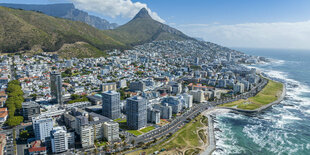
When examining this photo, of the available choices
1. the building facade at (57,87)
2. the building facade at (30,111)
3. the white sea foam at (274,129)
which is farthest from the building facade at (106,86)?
the white sea foam at (274,129)

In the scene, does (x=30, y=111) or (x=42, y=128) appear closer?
(x=42, y=128)

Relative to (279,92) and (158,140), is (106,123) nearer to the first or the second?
(158,140)

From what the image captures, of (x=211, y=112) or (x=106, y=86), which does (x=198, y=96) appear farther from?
(x=106, y=86)

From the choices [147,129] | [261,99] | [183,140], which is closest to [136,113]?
[147,129]

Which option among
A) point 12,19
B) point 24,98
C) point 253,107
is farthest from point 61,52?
point 253,107

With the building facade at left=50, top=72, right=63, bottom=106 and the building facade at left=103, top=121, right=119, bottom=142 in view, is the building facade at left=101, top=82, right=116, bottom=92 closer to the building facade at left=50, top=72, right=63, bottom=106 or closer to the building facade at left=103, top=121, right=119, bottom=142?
the building facade at left=50, top=72, right=63, bottom=106
